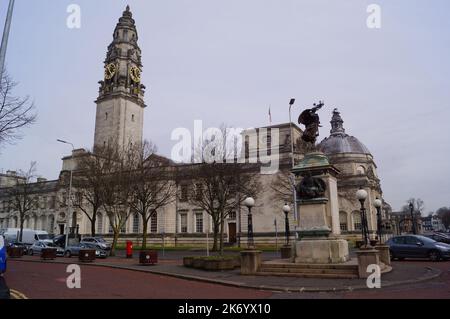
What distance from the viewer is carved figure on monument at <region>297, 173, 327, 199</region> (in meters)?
16.4

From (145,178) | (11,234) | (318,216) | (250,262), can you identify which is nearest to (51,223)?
(11,234)

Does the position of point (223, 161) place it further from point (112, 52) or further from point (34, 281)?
point (112, 52)

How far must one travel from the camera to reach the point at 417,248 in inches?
905

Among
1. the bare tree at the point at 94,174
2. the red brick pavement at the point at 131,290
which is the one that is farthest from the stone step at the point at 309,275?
the bare tree at the point at 94,174

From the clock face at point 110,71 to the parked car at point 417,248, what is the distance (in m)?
65.2

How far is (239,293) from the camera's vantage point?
1150 centimetres

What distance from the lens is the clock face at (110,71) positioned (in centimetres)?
7394

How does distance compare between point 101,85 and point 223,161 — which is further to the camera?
point 101,85

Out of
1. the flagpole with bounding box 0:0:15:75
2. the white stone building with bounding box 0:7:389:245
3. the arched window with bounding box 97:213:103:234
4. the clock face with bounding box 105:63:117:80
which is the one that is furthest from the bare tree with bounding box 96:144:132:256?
the clock face with bounding box 105:63:117:80

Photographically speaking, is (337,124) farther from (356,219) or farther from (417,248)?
(417,248)
